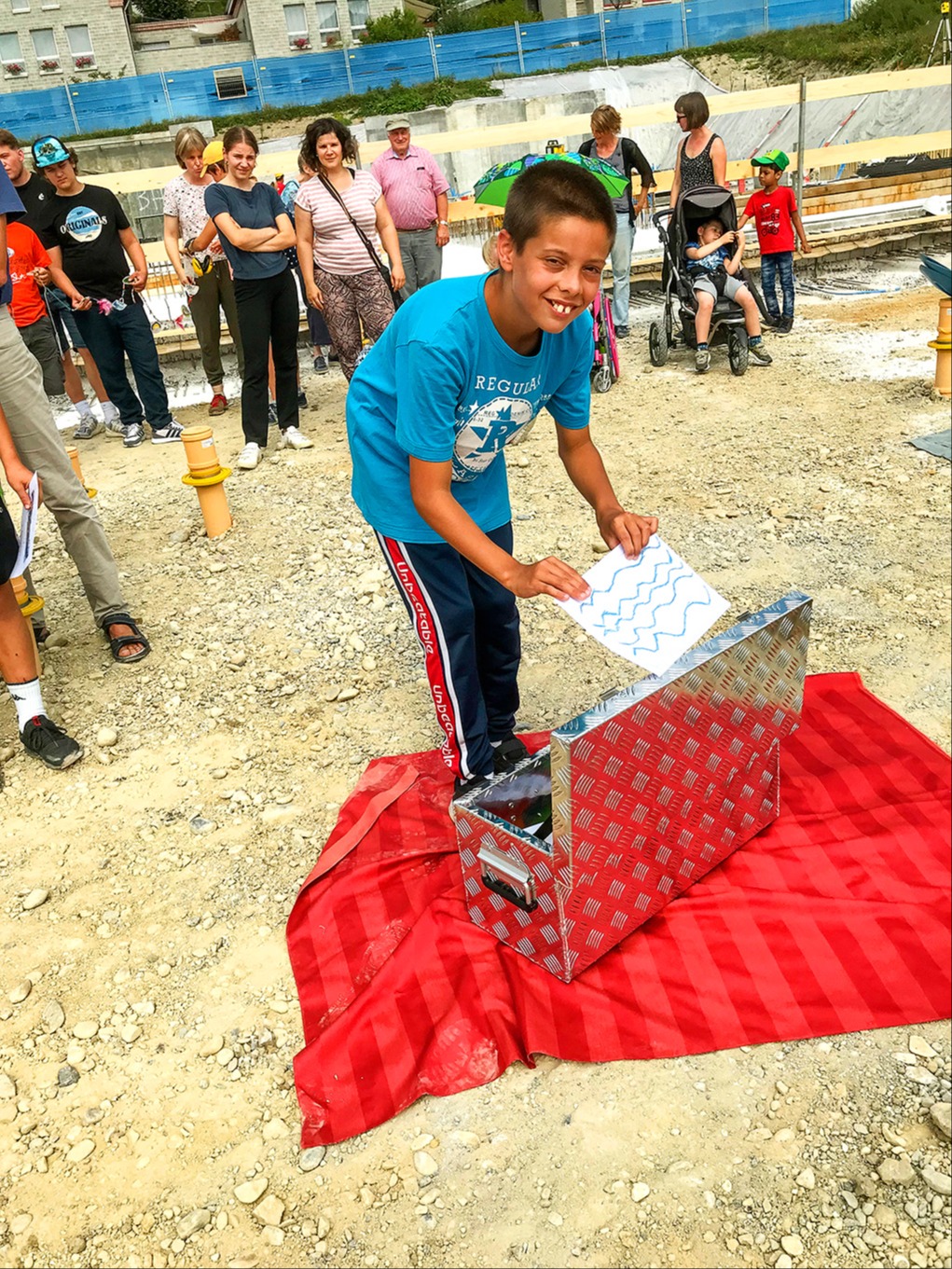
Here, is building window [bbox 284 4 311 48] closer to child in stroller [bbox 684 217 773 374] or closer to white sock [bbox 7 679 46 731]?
child in stroller [bbox 684 217 773 374]

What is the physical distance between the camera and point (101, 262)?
6.57 metres

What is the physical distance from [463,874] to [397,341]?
4.60ft

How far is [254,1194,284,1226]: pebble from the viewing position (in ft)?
6.65

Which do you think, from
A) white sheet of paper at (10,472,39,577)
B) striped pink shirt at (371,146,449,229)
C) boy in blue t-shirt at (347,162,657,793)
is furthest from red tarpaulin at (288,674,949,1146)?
striped pink shirt at (371,146,449,229)

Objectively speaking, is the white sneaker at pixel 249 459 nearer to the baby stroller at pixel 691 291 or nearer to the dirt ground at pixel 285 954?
the dirt ground at pixel 285 954

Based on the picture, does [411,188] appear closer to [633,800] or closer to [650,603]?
[650,603]

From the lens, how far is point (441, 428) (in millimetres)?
2244

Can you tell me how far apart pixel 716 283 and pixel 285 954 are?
21.5 feet

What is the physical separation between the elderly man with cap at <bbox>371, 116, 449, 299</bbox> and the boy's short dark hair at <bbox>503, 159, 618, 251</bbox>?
5.88 metres

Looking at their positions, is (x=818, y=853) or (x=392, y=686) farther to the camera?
(x=392, y=686)

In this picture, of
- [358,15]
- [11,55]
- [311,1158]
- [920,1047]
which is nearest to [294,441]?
[311,1158]

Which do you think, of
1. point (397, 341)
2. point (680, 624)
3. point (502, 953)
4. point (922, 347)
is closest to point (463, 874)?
point (502, 953)

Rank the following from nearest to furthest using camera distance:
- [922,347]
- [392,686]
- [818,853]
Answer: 1. [818,853]
2. [392,686]
3. [922,347]

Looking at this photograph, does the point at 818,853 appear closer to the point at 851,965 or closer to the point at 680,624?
the point at 851,965
